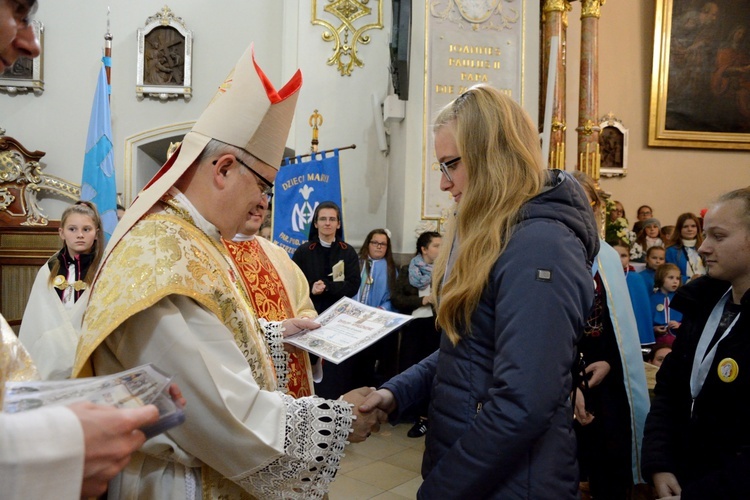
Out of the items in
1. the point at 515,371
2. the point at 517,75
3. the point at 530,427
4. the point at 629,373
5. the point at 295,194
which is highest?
the point at 517,75

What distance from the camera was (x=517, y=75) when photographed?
17.9 ft

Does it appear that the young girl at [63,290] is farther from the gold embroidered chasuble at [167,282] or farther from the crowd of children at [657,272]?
the crowd of children at [657,272]

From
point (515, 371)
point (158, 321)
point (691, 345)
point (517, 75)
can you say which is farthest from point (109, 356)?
point (517, 75)

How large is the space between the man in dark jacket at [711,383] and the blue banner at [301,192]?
4.07 metres

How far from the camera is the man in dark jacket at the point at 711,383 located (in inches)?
62.6

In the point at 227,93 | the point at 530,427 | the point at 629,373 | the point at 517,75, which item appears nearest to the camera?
the point at 530,427

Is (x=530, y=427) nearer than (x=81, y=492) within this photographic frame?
No

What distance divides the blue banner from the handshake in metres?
4.20

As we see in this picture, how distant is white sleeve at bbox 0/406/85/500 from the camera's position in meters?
0.79

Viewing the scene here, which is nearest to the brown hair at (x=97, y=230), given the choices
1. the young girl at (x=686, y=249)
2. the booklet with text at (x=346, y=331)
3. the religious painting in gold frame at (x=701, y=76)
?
the booklet with text at (x=346, y=331)

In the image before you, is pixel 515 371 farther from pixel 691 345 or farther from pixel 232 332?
pixel 691 345

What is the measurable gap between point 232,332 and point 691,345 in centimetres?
148

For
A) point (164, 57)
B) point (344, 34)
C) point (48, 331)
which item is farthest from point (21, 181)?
point (48, 331)

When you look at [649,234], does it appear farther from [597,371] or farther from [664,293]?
[597,371]
